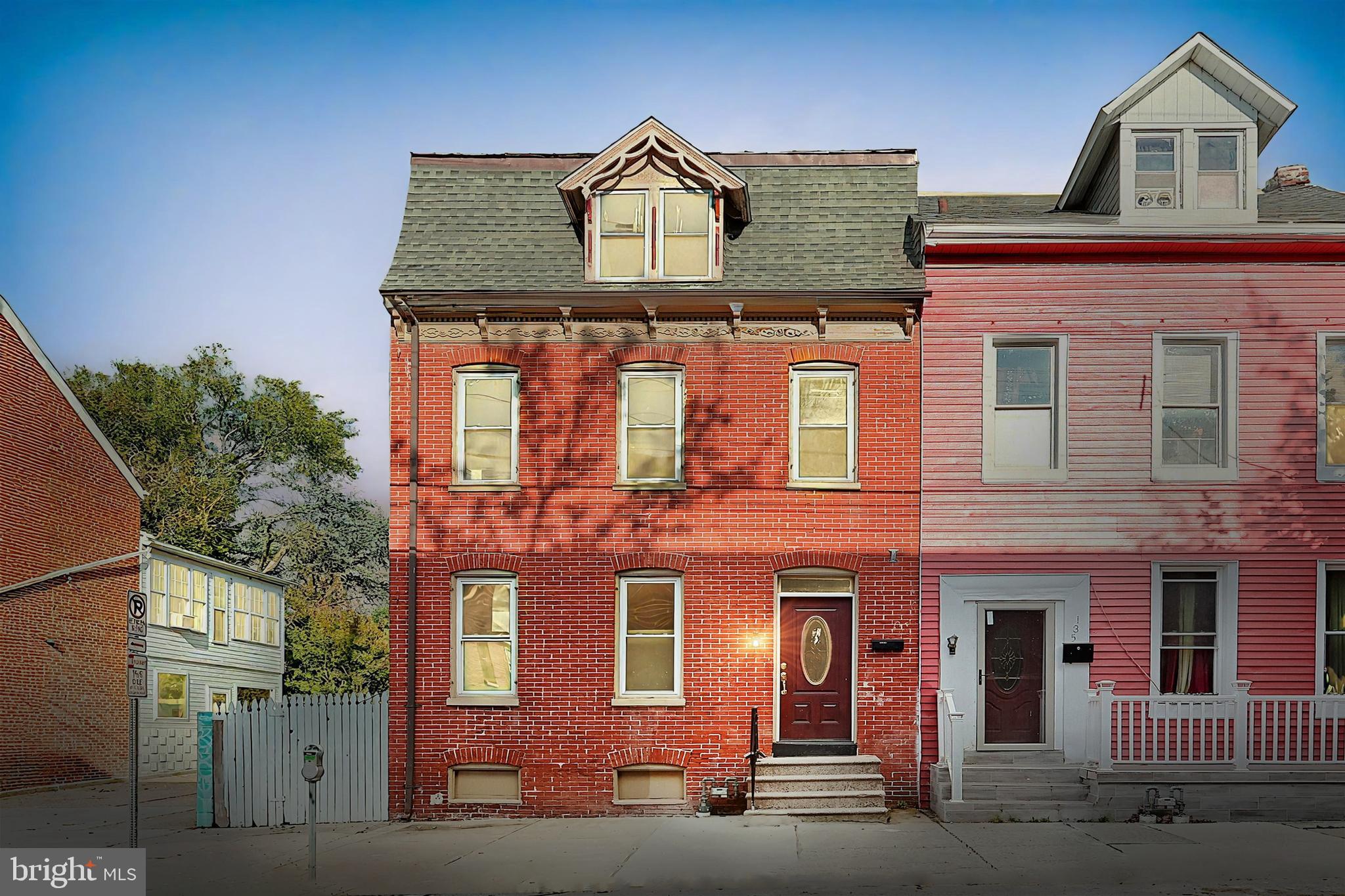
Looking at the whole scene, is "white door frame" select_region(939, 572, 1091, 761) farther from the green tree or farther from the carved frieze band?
the green tree

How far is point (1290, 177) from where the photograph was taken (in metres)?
20.2

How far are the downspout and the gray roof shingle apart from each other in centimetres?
123

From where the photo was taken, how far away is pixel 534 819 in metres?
16.1

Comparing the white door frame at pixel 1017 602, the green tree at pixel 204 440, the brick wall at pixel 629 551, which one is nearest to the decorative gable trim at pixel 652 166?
the brick wall at pixel 629 551

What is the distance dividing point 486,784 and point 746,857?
4.91 m

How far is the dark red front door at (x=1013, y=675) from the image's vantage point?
16.4 meters

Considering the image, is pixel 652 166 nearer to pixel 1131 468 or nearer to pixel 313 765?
pixel 1131 468

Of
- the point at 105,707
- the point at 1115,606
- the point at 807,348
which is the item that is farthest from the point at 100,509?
the point at 1115,606

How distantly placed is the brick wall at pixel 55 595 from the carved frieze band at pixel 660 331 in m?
12.4

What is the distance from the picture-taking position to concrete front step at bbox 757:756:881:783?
631 inches

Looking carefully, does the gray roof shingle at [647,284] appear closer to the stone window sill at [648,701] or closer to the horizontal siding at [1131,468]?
the horizontal siding at [1131,468]

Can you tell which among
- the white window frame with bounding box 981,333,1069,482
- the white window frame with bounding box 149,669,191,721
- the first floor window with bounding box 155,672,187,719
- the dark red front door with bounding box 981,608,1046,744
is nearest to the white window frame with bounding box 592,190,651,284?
the white window frame with bounding box 981,333,1069,482

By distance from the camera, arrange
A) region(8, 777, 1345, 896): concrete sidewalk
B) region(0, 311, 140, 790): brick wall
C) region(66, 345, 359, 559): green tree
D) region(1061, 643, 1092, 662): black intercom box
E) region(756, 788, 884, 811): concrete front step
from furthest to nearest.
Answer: region(66, 345, 359, 559): green tree < region(0, 311, 140, 790): brick wall < region(1061, 643, 1092, 662): black intercom box < region(756, 788, 884, 811): concrete front step < region(8, 777, 1345, 896): concrete sidewalk

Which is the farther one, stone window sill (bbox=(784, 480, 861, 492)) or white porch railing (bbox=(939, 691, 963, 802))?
stone window sill (bbox=(784, 480, 861, 492))
